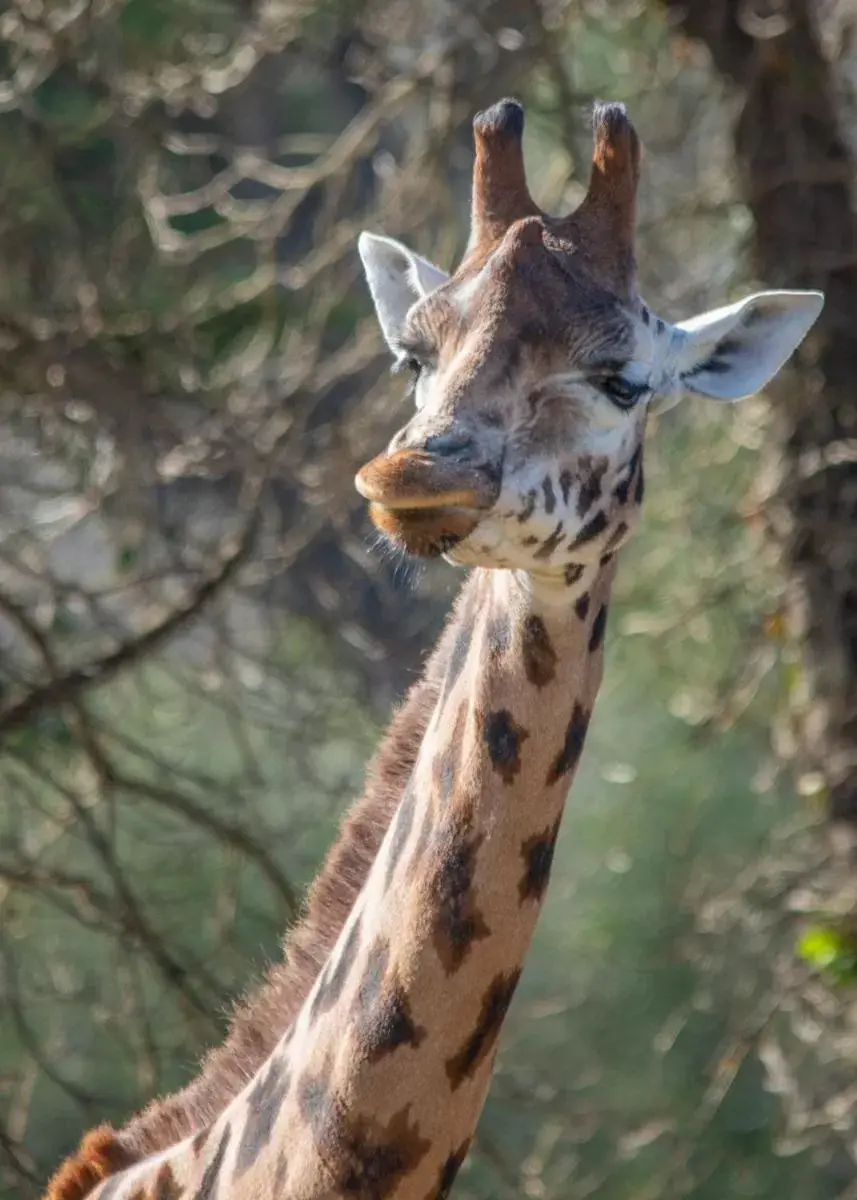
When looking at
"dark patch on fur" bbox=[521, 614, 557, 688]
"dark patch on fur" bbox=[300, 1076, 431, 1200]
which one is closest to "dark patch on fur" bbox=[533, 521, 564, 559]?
"dark patch on fur" bbox=[521, 614, 557, 688]

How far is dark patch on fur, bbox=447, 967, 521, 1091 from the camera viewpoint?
7.34 feet

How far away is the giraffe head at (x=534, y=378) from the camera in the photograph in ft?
6.66

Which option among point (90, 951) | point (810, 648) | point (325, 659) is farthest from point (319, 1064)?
point (90, 951)

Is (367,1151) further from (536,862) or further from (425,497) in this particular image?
(425,497)

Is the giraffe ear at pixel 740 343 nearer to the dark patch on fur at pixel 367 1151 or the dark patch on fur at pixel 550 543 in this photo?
the dark patch on fur at pixel 550 543

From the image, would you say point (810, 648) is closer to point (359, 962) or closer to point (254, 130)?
point (359, 962)

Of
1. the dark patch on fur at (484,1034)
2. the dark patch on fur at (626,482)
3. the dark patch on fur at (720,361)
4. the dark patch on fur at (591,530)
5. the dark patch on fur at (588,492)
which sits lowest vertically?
the dark patch on fur at (484,1034)

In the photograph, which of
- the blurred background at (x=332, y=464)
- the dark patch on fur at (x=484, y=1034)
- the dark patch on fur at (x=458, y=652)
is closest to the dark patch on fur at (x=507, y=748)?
the dark patch on fur at (x=458, y=652)

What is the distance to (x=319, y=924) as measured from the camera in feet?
8.59

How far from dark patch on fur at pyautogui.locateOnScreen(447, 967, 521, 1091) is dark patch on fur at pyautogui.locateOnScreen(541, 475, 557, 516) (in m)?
0.55

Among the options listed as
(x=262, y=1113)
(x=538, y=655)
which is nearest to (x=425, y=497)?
(x=538, y=655)

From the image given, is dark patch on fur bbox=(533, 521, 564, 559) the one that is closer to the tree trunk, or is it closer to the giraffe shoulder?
the giraffe shoulder

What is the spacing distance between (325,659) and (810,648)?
203 centimetres

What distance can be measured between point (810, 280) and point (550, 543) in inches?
105
